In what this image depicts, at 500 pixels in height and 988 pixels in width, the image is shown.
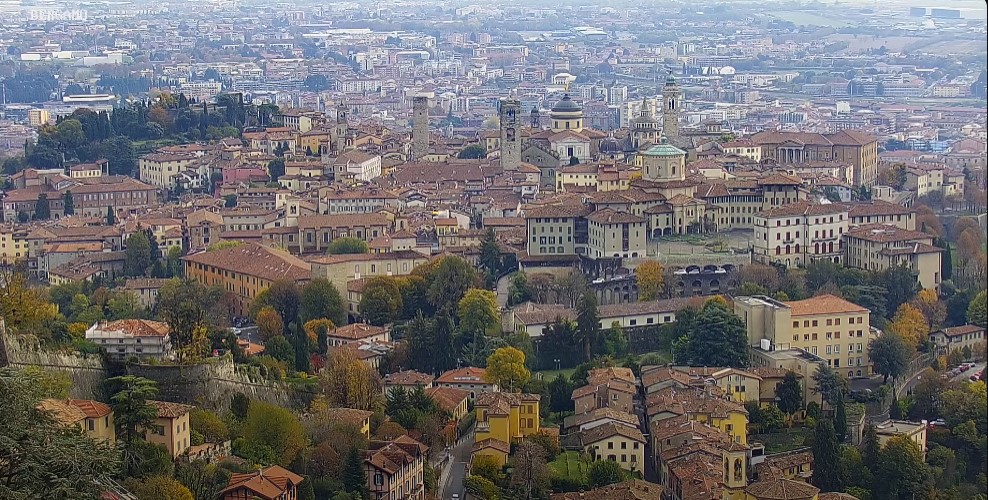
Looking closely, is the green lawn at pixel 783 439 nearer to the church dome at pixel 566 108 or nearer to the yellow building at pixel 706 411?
the yellow building at pixel 706 411

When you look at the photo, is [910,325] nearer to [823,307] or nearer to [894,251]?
[823,307]

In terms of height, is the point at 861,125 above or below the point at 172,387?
below

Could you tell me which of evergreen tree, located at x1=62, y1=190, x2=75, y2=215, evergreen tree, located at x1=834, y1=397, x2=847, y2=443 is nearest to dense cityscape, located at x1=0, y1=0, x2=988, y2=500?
evergreen tree, located at x1=834, y1=397, x2=847, y2=443

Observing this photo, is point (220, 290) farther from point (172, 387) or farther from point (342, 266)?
point (172, 387)

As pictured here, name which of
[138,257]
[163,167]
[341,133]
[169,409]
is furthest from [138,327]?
[341,133]

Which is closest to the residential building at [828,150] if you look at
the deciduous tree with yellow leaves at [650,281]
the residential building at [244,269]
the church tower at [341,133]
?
the church tower at [341,133]

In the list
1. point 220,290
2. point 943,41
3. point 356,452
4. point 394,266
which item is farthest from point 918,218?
point 943,41
